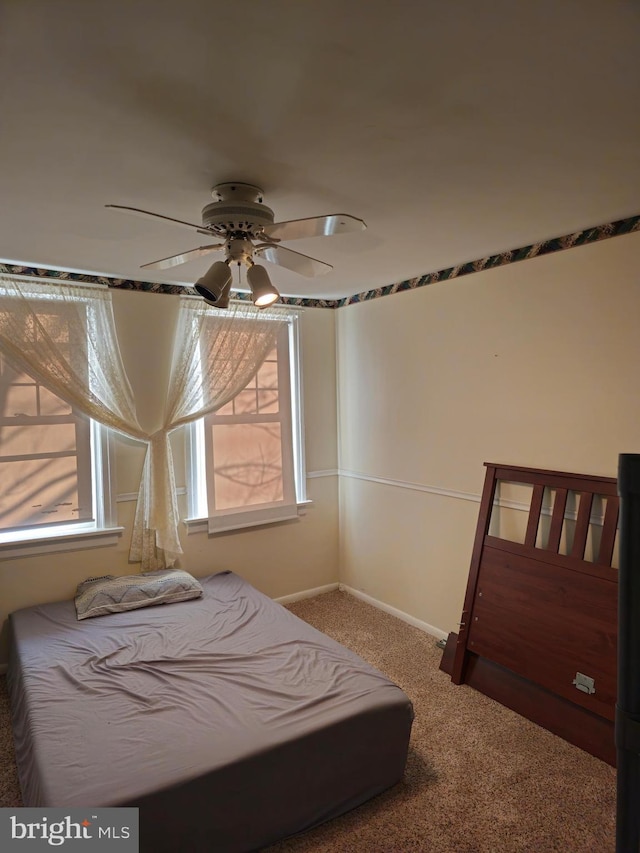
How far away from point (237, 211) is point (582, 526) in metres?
2.14

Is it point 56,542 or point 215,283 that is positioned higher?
point 215,283

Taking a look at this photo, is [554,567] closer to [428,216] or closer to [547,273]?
[547,273]

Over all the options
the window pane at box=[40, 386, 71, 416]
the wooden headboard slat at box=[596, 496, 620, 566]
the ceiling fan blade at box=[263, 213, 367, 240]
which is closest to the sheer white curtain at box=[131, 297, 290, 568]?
the window pane at box=[40, 386, 71, 416]

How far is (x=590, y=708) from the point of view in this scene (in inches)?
91.1

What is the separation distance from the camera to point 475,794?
2.07 meters

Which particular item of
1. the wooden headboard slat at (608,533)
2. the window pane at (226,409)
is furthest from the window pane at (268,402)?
the wooden headboard slat at (608,533)

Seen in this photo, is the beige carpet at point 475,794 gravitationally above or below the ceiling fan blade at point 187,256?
below

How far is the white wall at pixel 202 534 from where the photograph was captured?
3180 mm

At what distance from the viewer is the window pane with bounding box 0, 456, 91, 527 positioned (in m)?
3.06

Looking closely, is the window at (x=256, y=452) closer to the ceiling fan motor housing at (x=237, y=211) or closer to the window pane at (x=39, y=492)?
the window pane at (x=39, y=492)

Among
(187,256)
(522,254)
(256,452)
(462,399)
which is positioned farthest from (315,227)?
(256,452)

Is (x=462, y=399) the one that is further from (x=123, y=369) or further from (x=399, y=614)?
(x=123, y=369)

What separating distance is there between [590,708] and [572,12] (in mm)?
2597

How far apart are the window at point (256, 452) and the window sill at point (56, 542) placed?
0.58 m
